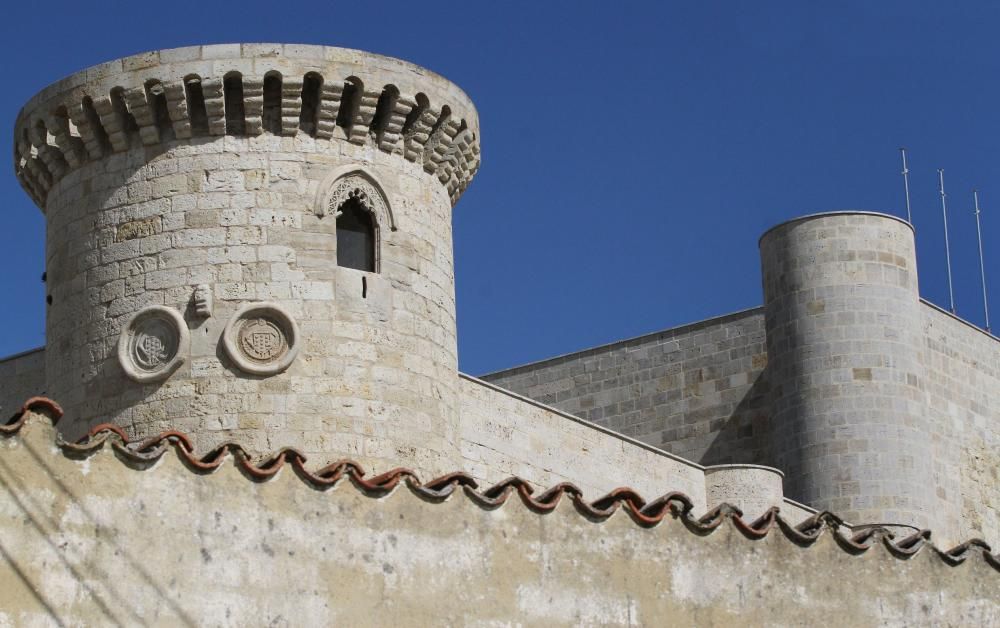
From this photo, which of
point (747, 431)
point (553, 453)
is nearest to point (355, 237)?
point (553, 453)

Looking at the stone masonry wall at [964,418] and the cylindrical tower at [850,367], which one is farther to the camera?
the stone masonry wall at [964,418]

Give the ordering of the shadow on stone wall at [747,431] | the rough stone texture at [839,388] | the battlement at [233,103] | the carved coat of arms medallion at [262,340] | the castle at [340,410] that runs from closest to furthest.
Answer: the castle at [340,410]
the carved coat of arms medallion at [262,340]
the battlement at [233,103]
the rough stone texture at [839,388]
the shadow on stone wall at [747,431]

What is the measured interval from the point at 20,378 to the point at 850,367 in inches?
407

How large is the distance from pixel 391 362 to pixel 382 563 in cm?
438

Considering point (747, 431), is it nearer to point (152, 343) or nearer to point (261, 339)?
point (261, 339)

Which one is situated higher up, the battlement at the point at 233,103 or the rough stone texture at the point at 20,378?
the battlement at the point at 233,103

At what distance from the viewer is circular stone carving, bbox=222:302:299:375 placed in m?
19.3

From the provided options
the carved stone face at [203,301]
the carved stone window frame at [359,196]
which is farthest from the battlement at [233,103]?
the carved stone face at [203,301]

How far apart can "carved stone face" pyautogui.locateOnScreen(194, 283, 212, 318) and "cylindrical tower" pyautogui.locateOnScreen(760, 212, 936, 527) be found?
446 inches

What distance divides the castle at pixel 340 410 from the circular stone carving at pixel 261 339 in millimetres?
26

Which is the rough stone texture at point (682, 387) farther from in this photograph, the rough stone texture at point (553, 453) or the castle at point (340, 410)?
the rough stone texture at point (553, 453)

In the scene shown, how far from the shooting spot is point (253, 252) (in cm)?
1964

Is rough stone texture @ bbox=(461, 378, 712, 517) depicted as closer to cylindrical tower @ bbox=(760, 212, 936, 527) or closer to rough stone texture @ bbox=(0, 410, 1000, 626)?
cylindrical tower @ bbox=(760, 212, 936, 527)

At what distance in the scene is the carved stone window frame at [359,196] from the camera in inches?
789
